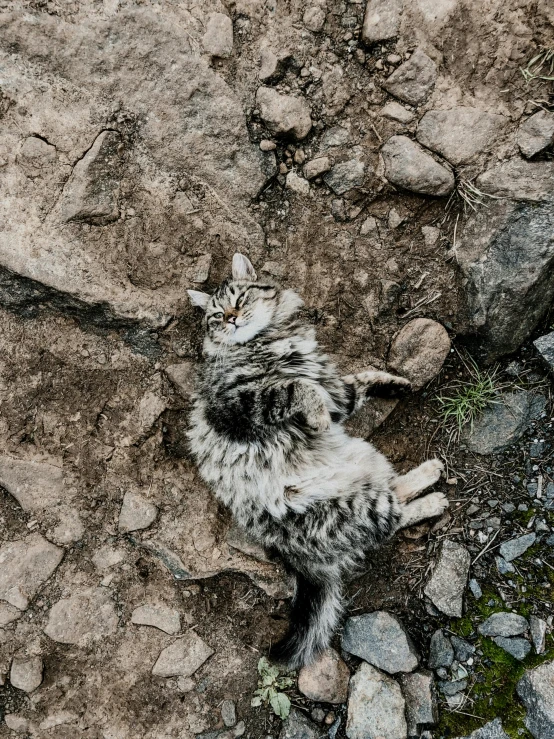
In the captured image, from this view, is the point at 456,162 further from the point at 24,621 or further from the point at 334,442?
the point at 24,621

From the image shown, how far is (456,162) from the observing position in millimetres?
4082

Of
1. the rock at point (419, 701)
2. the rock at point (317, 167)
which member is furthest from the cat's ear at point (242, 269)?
the rock at point (419, 701)

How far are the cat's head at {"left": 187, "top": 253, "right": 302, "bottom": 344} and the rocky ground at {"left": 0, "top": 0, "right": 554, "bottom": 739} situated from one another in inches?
8.8

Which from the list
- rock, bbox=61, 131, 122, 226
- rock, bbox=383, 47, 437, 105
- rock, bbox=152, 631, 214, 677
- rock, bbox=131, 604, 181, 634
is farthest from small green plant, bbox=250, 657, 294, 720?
rock, bbox=383, 47, 437, 105

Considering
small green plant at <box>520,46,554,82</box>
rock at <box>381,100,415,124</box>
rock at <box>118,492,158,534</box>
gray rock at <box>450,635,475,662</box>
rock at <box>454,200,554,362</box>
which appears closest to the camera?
small green plant at <box>520,46,554,82</box>

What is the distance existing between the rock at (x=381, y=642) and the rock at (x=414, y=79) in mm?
3994

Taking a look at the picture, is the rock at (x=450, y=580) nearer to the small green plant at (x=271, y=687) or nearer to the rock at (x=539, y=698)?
the rock at (x=539, y=698)

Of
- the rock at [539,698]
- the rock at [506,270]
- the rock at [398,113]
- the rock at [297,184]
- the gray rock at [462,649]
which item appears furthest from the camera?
the rock at [297,184]

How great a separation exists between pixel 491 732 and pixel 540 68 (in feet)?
15.5

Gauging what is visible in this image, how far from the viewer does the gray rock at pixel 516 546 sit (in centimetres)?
409

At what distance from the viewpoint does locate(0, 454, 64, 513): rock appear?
4.22 meters

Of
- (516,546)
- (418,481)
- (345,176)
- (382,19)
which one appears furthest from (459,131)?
(516,546)

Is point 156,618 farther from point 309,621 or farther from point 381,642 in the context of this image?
point 381,642

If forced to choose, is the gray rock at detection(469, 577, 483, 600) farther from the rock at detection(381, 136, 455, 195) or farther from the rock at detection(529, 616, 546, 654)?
the rock at detection(381, 136, 455, 195)
